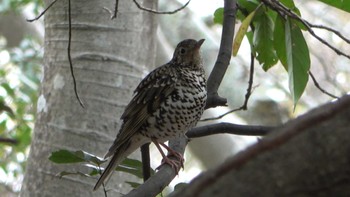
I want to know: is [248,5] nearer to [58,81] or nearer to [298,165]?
[58,81]

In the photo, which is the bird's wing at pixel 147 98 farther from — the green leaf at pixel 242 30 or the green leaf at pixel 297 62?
the green leaf at pixel 297 62

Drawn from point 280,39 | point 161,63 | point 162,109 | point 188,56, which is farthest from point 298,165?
point 161,63

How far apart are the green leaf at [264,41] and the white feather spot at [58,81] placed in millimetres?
807

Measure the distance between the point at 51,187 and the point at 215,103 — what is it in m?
0.69

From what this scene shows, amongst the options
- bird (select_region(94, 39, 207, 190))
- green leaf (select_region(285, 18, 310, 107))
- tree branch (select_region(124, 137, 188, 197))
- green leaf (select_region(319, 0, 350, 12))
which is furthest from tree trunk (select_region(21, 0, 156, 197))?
green leaf (select_region(319, 0, 350, 12))

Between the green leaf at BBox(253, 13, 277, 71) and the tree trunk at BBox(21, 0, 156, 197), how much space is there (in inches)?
25.4

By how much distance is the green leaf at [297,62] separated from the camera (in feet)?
6.53

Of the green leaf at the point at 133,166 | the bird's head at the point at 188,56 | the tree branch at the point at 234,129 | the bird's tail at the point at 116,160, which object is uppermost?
the tree branch at the point at 234,129

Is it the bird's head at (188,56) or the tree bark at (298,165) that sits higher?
the tree bark at (298,165)

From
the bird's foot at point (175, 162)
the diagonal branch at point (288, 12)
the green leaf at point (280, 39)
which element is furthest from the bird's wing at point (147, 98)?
the diagonal branch at point (288, 12)

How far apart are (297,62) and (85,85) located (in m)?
0.95

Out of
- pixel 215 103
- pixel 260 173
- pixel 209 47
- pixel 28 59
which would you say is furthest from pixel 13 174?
pixel 260 173

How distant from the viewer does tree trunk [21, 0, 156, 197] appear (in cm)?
260

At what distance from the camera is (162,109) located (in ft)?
8.30
